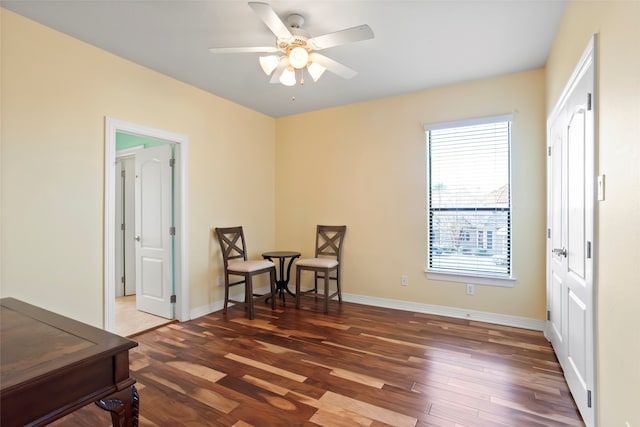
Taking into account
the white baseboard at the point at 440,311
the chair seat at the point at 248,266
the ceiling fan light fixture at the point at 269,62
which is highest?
the ceiling fan light fixture at the point at 269,62

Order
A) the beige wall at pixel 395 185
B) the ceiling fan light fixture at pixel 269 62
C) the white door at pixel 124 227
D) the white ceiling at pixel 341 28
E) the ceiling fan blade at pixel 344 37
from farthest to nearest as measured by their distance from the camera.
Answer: the white door at pixel 124 227 < the beige wall at pixel 395 185 < the ceiling fan light fixture at pixel 269 62 < the white ceiling at pixel 341 28 < the ceiling fan blade at pixel 344 37

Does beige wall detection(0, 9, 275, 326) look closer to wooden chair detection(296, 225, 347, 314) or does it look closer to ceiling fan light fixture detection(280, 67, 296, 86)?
wooden chair detection(296, 225, 347, 314)

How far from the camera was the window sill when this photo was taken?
3379mm

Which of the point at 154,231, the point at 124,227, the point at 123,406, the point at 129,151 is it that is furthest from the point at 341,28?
the point at 124,227

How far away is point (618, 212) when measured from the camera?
1361 millimetres

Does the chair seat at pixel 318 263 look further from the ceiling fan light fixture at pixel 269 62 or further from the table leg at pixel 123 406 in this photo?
the table leg at pixel 123 406

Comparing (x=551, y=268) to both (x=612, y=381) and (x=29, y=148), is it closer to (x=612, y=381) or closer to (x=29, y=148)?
(x=612, y=381)

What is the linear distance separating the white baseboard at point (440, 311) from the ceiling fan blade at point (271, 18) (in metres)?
3.08

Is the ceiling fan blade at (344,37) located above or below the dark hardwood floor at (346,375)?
above

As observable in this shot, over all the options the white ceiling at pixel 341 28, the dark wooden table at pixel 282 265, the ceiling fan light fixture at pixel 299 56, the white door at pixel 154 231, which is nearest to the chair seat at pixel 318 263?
the dark wooden table at pixel 282 265

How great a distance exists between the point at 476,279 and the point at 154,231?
3.81m

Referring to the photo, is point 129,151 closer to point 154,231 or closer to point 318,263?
point 154,231

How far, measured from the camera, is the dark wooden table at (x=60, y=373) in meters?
0.95

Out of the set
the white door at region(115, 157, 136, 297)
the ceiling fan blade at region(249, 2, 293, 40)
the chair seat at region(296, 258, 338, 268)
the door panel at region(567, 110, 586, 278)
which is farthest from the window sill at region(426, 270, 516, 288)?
the white door at region(115, 157, 136, 297)
